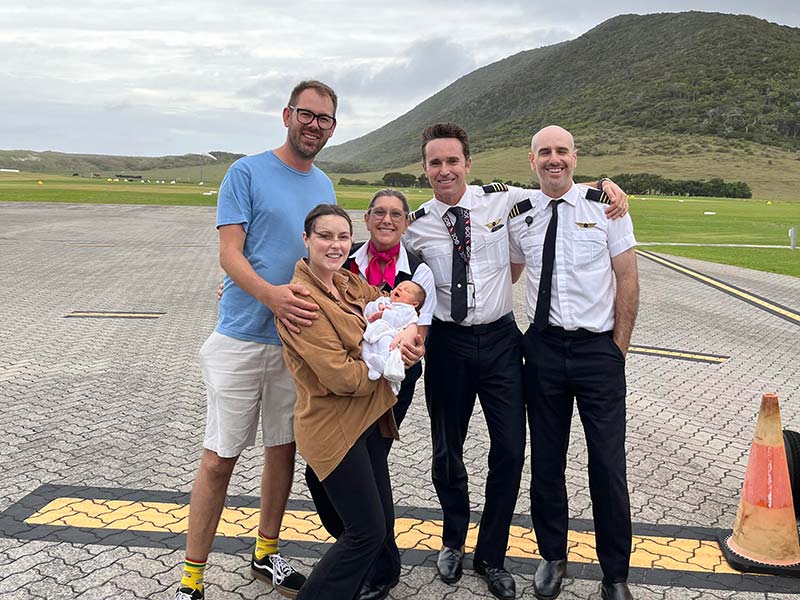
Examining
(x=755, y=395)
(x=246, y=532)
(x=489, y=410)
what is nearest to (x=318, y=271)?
(x=489, y=410)

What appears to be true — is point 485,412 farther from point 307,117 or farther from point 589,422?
point 307,117

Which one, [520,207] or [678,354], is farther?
[678,354]

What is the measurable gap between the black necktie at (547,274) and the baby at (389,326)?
0.62 meters

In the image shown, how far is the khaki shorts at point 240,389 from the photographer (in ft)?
10.3

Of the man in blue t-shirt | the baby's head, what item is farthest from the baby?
the man in blue t-shirt

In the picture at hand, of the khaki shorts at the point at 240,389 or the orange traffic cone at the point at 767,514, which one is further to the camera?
the orange traffic cone at the point at 767,514

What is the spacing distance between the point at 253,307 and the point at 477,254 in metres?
1.14

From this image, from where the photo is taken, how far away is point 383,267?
10.8ft

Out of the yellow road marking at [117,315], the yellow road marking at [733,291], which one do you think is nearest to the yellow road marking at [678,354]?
the yellow road marking at [733,291]

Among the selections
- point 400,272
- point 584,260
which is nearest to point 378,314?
point 400,272

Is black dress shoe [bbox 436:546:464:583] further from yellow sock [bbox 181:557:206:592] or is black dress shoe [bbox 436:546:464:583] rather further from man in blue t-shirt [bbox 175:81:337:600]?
yellow sock [bbox 181:557:206:592]

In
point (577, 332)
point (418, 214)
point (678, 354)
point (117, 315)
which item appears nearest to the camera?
point (577, 332)

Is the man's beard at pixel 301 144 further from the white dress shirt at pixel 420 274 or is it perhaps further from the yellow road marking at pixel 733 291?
the yellow road marking at pixel 733 291

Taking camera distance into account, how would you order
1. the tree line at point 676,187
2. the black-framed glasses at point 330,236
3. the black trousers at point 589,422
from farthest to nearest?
the tree line at point 676,187
the black trousers at point 589,422
the black-framed glasses at point 330,236
